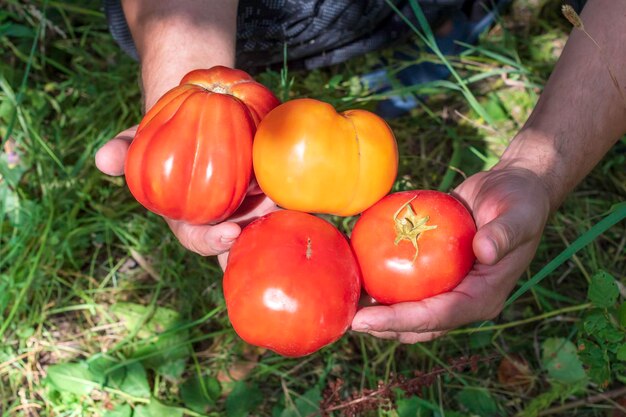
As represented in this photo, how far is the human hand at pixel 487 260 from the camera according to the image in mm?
1540

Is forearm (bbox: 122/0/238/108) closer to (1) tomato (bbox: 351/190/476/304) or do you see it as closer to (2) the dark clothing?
(2) the dark clothing

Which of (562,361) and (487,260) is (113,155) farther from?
(562,361)

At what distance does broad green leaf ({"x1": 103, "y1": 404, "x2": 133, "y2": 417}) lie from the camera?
219 centimetres

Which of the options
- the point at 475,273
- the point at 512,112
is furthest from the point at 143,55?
the point at 512,112

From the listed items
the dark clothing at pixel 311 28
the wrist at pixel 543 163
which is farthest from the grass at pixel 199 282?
the wrist at pixel 543 163

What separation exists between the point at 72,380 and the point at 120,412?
20 centimetres

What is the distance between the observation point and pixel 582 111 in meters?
1.92

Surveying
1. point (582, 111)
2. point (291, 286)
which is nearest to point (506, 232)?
point (291, 286)

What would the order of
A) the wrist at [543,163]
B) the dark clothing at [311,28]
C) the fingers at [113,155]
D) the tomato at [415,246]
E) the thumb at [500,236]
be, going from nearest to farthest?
the thumb at [500,236]
the tomato at [415,246]
the fingers at [113,155]
the wrist at [543,163]
the dark clothing at [311,28]

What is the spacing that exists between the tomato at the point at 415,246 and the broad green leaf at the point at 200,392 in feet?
2.83

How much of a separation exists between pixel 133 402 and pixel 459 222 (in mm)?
1286

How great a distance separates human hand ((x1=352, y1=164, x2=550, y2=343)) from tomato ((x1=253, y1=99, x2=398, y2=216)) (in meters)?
0.28

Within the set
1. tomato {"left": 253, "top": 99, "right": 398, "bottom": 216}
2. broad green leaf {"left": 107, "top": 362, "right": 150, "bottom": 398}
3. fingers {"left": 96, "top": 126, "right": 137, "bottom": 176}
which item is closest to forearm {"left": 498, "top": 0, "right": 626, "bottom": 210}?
tomato {"left": 253, "top": 99, "right": 398, "bottom": 216}

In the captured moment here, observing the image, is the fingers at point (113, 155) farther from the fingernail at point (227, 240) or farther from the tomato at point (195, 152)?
the fingernail at point (227, 240)
